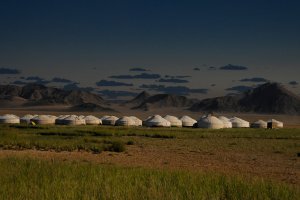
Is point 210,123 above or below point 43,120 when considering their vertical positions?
below

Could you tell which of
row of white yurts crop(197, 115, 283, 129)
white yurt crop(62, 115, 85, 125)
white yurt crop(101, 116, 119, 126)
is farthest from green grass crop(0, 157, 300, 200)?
white yurt crop(101, 116, 119, 126)

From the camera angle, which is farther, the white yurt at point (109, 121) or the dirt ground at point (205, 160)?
the white yurt at point (109, 121)

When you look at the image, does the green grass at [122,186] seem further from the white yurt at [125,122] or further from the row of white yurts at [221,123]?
the white yurt at [125,122]

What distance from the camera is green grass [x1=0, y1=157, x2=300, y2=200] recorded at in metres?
11.1

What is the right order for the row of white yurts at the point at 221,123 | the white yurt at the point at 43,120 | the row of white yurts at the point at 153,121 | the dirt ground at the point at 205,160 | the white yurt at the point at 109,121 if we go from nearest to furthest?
the dirt ground at the point at 205,160 → the row of white yurts at the point at 221,123 → the row of white yurts at the point at 153,121 → the white yurt at the point at 43,120 → the white yurt at the point at 109,121

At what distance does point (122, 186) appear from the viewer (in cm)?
1216

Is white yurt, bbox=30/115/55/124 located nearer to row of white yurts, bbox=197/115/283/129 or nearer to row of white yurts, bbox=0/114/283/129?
row of white yurts, bbox=0/114/283/129

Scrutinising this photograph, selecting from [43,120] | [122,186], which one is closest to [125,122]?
[43,120]

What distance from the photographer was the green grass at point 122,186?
436 inches

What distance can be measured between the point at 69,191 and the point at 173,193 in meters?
2.35

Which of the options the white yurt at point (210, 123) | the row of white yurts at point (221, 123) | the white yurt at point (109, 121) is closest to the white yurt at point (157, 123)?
the row of white yurts at point (221, 123)

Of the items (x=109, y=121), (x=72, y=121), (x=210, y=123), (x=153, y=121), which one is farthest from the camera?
(x=109, y=121)

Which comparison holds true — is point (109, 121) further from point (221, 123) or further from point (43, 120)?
point (221, 123)

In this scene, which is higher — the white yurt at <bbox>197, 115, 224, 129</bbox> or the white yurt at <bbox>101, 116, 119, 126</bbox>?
the white yurt at <bbox>101, 116, 119, 126</bbox>
